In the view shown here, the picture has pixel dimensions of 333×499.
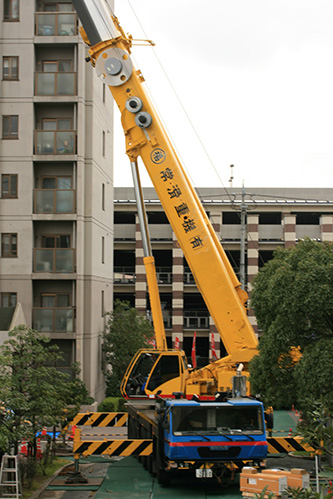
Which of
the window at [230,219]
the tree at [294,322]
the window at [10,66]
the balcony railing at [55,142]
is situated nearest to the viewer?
the tree at [294,322]

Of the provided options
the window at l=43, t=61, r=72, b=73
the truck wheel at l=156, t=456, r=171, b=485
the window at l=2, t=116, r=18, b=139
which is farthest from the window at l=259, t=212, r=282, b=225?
the truck wheel at l=156, t=456, r=171, b=485

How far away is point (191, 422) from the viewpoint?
1448 centimetres

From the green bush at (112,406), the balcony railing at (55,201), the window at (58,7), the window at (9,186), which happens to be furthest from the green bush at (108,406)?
the window at (58,7)

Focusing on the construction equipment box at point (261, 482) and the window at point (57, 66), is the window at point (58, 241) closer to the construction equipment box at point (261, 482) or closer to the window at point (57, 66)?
the window at point (57, 66)

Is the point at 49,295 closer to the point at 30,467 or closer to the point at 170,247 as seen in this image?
the point at 30,467

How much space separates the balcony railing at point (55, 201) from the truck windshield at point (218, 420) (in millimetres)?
16089

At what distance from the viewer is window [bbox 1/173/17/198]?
95.2 feet

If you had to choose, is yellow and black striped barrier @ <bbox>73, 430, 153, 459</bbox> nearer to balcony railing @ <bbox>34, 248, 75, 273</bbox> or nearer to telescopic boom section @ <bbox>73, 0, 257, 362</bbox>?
telescopic boom section @ <bbox>73, 0, 257, 362</bbox>

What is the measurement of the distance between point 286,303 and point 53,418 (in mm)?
5911

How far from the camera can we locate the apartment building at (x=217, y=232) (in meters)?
48.9

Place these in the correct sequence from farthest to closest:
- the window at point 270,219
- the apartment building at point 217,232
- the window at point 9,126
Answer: the window at point 270,219 < the apartment building at point 217,232 < the window at point 9,126

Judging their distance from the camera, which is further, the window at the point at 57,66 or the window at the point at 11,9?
the window at the point at 57,66

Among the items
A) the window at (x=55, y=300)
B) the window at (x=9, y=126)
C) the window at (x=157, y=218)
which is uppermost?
the window at (x=9, y=126)

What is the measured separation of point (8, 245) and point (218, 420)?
16.8 metres
